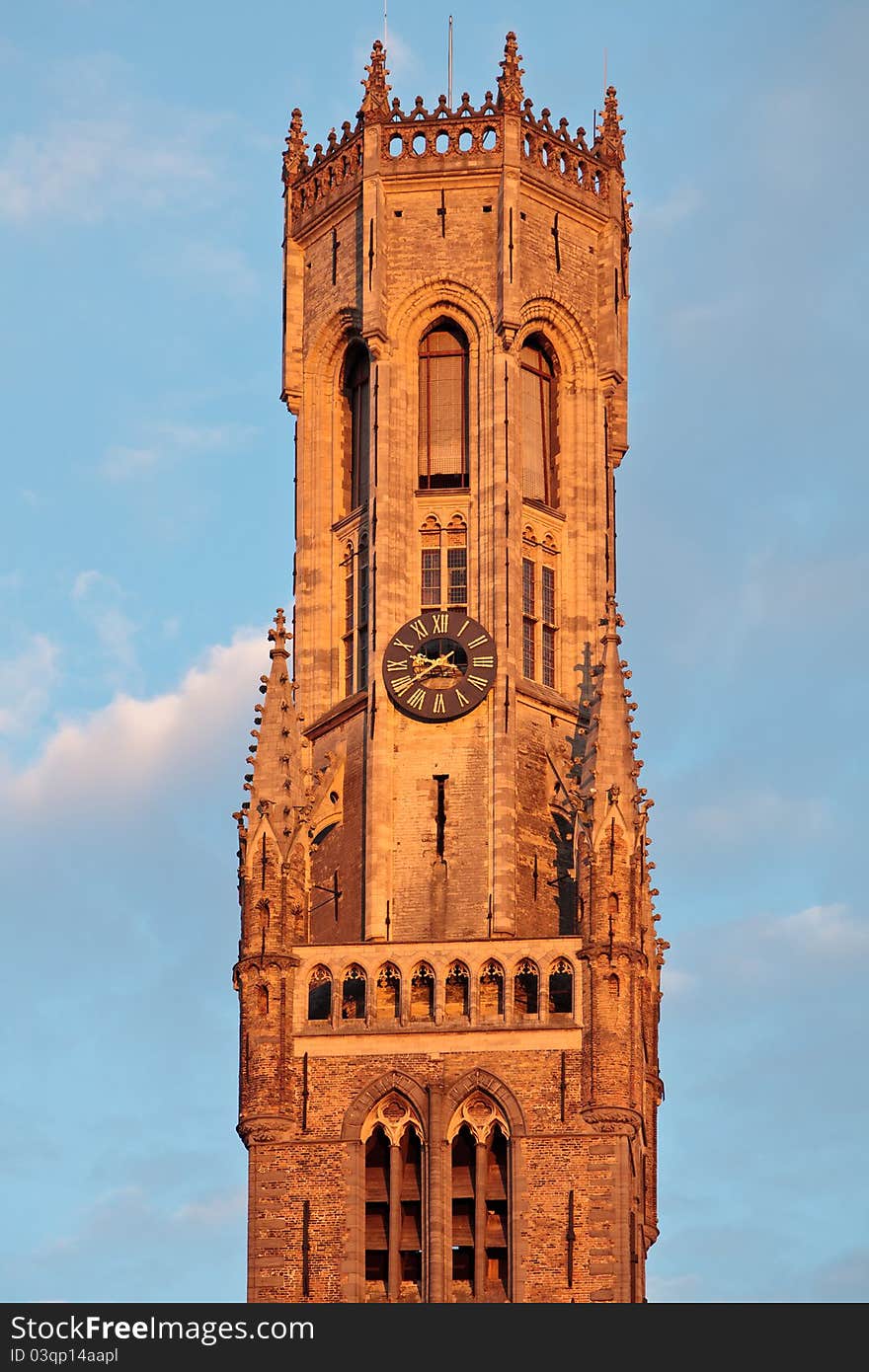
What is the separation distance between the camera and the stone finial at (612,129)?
11300cm

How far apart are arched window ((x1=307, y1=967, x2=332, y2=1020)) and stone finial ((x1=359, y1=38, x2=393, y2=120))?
21097 mm

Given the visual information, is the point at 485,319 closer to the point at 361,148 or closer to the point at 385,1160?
the point at 361,148

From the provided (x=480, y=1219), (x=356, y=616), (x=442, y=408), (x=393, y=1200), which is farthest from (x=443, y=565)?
(x=480, y=1219)

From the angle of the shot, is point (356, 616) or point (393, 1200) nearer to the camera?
point (393, 1200)

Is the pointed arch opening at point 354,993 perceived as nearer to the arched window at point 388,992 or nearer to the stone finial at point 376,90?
the arched window at point 388,992

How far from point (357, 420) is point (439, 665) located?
24.8 feet

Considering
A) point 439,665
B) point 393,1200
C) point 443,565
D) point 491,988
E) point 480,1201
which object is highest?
point 443,565

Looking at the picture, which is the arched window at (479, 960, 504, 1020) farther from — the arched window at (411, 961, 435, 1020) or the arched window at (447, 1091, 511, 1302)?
the arched window at (447, 1091, 511, 1302)

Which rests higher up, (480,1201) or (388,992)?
(388,992)

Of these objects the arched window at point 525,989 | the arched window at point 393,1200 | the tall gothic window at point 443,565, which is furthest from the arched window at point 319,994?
the tall gothic window at point 443,565

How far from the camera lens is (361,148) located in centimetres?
11062

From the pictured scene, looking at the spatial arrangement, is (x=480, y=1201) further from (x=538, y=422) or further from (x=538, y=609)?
(x=538, y=422)

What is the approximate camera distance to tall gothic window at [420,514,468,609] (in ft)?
349

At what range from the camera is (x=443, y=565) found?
107 m
